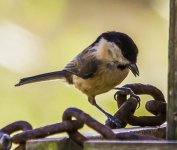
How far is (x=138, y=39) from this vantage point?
4758 mm

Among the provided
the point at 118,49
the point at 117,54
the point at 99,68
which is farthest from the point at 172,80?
the point at 99,68

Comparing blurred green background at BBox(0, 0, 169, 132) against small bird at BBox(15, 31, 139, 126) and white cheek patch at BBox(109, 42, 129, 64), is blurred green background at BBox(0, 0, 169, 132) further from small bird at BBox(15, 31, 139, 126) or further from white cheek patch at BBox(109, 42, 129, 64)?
white cheek patch at BBox(109, 42, 129, 64)

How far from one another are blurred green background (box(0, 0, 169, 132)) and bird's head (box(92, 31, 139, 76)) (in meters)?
0.25

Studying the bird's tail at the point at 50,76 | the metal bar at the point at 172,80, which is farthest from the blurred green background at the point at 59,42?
the metal bar at the point at 172,80

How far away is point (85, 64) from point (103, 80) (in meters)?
0.15

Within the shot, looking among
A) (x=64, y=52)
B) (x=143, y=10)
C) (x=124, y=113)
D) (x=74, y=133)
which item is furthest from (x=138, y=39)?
(x=74, y=133)

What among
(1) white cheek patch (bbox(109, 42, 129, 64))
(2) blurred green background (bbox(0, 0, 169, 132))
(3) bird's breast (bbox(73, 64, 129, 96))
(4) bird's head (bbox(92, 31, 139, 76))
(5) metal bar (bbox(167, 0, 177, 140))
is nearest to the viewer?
(5) metal bar (bbox(167, 0, 177, 140))

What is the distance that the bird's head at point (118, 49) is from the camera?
12.2ft

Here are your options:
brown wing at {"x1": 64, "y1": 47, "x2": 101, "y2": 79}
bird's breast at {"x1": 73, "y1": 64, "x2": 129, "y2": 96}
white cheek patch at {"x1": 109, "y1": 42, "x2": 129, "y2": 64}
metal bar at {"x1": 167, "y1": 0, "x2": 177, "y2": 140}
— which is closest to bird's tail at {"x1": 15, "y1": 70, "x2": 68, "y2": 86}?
brown wing at {"x1": 64, "y1": 47, "x2": 101, "y2": 79}

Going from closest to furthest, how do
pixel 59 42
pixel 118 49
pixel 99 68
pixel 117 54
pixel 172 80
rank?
pixel 172 80 → pixel 118 49 → pixel 117 54 → pixel 99 68 → pixel 59 42

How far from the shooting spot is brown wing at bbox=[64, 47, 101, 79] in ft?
13.6

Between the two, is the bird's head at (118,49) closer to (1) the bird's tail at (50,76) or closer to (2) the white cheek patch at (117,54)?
(2) the white cheek patch at (117,54)

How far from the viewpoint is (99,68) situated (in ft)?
13.6

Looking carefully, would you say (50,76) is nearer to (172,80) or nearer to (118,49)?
(118,49)
